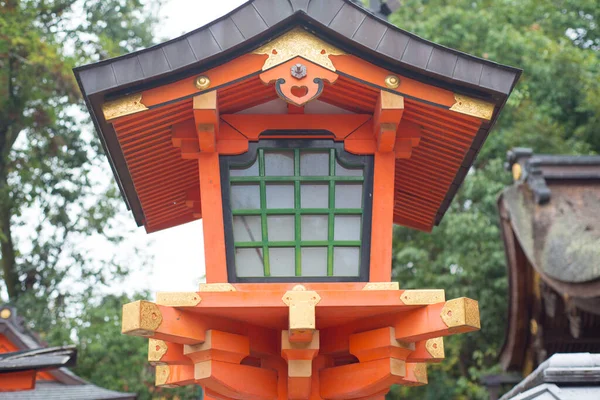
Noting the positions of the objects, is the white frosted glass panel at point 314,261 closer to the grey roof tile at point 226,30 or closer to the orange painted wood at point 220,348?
the orange painted wood at point 220,348

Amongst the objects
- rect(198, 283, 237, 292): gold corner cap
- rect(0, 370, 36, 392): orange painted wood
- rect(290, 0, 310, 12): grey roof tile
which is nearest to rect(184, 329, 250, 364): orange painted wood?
rect(198, 283, 237, 292): gold corner cap

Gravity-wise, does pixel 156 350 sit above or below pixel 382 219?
below

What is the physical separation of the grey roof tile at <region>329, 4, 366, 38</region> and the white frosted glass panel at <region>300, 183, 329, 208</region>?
1114 mm

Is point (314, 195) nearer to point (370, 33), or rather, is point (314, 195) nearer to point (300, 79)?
point (300, 79)

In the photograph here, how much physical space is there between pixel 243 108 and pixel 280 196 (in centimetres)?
73

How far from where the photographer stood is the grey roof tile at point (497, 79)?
5465 mm

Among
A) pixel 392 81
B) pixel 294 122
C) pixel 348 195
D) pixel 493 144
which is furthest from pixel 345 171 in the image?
pixel 493 144

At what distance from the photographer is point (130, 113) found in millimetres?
5391

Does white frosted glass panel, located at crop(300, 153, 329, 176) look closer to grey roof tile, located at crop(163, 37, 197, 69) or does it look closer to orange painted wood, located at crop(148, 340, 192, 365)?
grey roof tile, located at crop(163, 37, 197, 69)

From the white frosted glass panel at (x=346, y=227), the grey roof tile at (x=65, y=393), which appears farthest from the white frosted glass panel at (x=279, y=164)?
the grey roof tile at (x=65, y=393)

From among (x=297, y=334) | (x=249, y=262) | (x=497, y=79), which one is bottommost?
(x=297, y=334)

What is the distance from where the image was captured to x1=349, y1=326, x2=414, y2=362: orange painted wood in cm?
541

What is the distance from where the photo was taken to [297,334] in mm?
5113

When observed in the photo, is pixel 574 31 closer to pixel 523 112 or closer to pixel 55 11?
pixel 523 112
